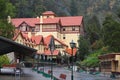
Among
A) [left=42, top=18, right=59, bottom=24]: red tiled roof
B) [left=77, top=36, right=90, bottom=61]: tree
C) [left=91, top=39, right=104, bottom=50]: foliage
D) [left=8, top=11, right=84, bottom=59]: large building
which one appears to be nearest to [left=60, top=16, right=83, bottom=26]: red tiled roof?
[left=8, top=11, right=84, bottom=59]: large building

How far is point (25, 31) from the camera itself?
467ft

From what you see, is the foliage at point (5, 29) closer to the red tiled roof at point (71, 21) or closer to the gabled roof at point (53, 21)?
the gabled roof at point (53, 21)

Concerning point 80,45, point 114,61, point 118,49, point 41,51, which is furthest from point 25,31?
point 114,61

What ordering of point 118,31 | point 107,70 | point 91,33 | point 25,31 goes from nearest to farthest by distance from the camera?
point 107,70, point 118,31, point 91,33, point 25,31

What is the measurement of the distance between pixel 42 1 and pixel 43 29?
38.2 m

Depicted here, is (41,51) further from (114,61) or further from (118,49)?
(114,61)

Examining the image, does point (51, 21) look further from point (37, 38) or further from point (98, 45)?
point (98, 45)

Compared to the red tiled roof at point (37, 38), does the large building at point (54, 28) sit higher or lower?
higher

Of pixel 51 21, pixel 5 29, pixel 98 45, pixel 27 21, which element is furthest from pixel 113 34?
pixel 27 21

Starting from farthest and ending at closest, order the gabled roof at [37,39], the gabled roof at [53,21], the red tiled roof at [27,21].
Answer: the red tiled roof at [27,21] → the gabled roof at [53,21] → the gabled roof at [37,39]

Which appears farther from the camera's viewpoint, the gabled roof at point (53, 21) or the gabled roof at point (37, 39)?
the gabled roof at point (53, 21)

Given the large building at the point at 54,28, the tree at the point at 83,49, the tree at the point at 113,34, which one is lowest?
the tree at the point at 83,49

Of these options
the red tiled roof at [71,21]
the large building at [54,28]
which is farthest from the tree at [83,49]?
the red tiled roof at [71,21]

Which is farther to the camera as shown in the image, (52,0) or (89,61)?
(52,0)
